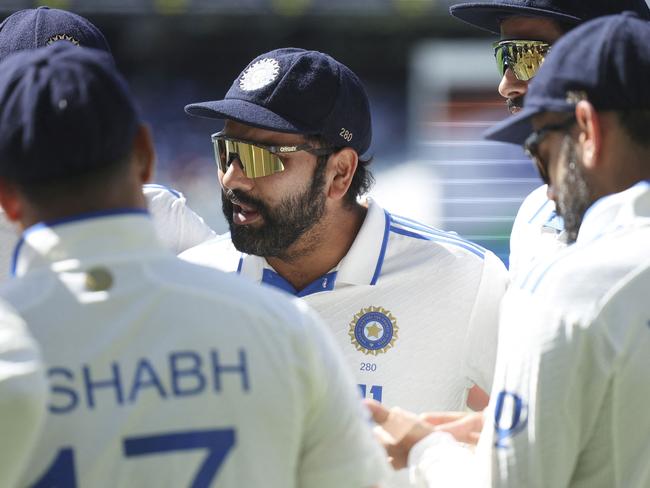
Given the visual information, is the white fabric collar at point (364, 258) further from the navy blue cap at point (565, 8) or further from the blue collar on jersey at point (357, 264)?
the navy blue cap at point (565, 8)

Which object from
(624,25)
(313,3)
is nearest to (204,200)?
(313,3)

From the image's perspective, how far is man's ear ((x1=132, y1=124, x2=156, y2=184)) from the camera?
1828 millimetres

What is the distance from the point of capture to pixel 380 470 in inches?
74.7

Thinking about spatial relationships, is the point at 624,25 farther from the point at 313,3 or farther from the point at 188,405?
the point at 313,3

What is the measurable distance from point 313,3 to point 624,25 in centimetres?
868

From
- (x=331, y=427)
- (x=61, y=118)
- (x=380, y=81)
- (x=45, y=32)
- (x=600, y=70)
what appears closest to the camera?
(x=61, y=118)

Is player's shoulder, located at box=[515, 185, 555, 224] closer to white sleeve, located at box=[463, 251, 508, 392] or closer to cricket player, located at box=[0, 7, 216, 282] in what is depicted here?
white sleeve, located at box=[463, 251, 508, 392]

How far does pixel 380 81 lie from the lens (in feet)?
43.1

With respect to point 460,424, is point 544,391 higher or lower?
higher

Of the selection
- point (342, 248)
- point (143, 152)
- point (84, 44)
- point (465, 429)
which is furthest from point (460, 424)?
point (84, 44)

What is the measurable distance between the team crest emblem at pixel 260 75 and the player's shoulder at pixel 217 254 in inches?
17.7

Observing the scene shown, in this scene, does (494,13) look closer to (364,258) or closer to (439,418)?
(364,258)

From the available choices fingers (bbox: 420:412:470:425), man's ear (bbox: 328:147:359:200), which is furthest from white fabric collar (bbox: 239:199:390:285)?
fingers (bbox: 420:412:470:425)

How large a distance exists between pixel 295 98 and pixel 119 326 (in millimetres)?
1782
